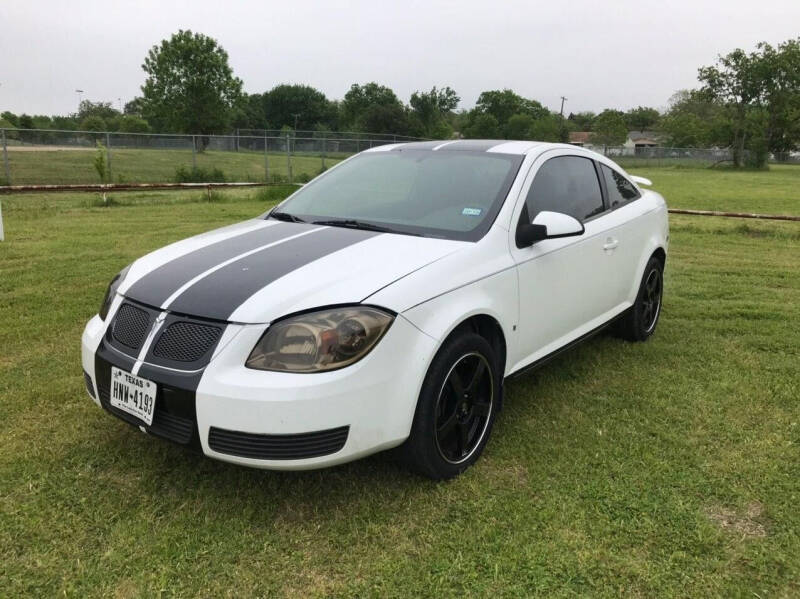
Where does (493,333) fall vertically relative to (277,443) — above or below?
above

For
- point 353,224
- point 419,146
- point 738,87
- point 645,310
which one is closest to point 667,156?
point 738,87

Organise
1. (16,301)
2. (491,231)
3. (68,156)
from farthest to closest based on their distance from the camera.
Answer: (68,156) < (16,301) < (491,231)

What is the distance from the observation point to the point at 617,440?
338 cm

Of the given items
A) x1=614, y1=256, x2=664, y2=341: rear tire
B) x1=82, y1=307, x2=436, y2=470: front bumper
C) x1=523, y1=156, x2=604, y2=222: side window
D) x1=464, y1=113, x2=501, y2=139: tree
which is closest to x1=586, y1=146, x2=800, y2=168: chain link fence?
x1=464, y1=113, x2=501, y2=139: tree

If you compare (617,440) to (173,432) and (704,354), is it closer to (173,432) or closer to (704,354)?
(704,354)

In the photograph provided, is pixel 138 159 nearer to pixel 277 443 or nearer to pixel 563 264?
pixel 563 264

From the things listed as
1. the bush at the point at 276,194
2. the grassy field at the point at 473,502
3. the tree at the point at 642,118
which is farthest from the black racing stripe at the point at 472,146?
the tree at the point at 642,118

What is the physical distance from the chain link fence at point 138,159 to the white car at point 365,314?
54.5 ft

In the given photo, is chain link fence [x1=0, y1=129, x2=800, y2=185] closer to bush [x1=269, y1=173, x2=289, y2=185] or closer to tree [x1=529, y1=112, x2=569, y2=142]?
bush [x1=269, y1=173, x2=289, y2=185]

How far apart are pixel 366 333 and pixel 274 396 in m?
0.42

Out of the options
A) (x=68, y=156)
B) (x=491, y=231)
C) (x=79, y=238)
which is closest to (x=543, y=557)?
(x=491, y=231)

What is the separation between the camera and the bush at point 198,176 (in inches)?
788

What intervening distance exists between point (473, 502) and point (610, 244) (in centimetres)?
212

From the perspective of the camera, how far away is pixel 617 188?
466cm
